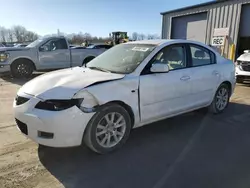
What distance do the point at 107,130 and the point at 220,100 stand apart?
3.03 meters

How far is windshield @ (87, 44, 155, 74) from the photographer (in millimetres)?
3848

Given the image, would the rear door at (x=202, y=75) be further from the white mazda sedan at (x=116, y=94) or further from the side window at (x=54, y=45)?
the side window at (x=54, y=45)

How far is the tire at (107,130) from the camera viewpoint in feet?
10.6

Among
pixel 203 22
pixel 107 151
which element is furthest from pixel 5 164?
pixel 203 22

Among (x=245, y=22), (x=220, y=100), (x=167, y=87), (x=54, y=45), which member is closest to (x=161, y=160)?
(x=167, y=87)

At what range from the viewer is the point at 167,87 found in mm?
3994

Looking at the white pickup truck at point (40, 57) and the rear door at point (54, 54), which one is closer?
the white pickup truck at point (40, 57)

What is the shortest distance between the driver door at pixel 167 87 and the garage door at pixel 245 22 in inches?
389

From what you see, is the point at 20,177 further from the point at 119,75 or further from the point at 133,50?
the point at 133,50

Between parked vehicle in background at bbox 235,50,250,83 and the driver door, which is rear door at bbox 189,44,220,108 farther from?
parked vehicle in background at bbox 235,50,250,83

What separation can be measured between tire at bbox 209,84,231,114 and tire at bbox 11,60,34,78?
7.75 meters

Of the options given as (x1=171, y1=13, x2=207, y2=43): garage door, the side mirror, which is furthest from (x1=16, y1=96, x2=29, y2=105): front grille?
(x1=171, y1=13, x2=207, y2=43): garage door

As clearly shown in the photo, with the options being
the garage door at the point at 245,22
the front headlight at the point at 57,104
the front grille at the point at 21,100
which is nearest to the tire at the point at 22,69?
the front grille at the point at 21,100

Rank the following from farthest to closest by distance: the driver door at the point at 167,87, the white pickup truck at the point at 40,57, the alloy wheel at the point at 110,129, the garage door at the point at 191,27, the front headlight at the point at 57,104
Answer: the garage door at the point at 191,27 < the white pickup truck at the point at 40,57 < the driver door at the point at 167,87 < the alloy wheel at the point at 110,129 < the front headlight at the point at 57,104
